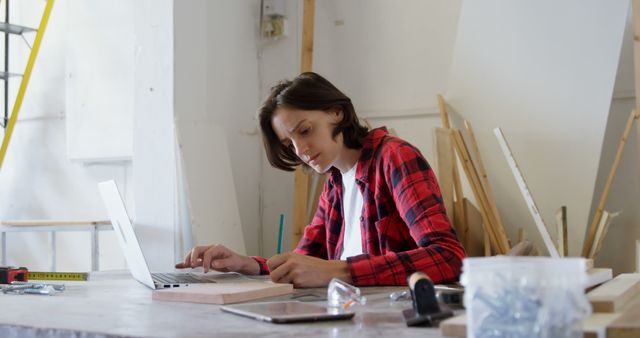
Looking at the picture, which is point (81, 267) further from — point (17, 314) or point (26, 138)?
point (17, 314)

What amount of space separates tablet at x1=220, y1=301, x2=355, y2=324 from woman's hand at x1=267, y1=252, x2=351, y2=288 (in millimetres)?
301

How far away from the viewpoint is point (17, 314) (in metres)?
1.18

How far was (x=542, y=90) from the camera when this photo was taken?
3.23 m

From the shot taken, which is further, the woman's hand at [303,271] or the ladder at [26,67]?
the ladder at [26,67]

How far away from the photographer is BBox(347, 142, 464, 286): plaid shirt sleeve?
157 centimetres

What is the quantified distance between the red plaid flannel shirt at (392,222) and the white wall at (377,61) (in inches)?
60.6

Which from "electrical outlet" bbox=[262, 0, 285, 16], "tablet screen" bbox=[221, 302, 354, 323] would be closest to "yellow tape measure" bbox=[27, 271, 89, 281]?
"tablet screen" bbox=[221, 302, 354, 323]

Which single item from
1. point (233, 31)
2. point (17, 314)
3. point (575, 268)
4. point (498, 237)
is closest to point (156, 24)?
point (233, 31)

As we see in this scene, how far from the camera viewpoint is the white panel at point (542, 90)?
10.2 ft

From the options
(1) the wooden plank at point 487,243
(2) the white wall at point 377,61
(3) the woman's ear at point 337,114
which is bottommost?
(1) the wooden plank at point 487,243

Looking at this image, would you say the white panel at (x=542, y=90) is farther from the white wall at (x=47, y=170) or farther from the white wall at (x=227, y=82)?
the white wall at (x=47, y=170)

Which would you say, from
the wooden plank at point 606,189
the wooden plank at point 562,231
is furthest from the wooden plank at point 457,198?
the wooden plank at point 606,189

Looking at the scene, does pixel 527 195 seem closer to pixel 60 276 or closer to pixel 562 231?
pixel 562 231

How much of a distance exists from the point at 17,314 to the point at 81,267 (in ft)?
10.6
